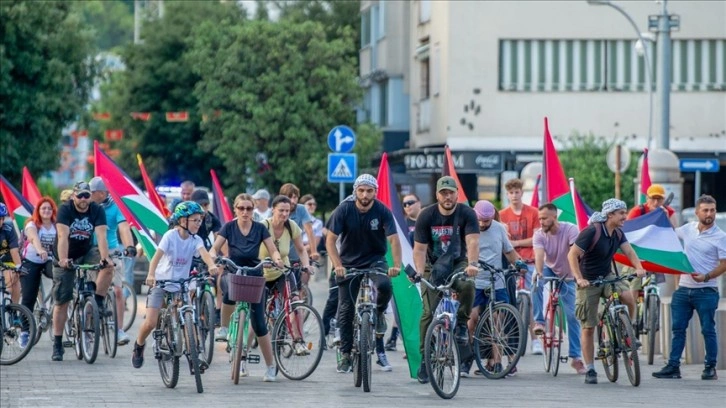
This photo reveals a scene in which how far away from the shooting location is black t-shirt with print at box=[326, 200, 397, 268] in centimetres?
1598

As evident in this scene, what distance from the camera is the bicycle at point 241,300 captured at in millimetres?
15656

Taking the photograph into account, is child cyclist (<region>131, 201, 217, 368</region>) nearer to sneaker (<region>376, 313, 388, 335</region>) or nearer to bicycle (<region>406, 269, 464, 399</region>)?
sneaker (<region>376, 313, 388, 335</region>)

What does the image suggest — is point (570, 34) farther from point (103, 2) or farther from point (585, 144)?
point (103, 2)

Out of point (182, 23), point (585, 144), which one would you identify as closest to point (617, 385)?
point (585, 144)

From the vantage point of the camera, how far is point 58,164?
49.4 metres

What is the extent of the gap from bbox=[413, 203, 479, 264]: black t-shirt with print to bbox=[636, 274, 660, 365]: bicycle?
3.48m

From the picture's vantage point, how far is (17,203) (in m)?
23.2

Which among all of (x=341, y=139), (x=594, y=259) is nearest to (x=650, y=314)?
(x=594, y=259)

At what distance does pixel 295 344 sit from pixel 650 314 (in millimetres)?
4413

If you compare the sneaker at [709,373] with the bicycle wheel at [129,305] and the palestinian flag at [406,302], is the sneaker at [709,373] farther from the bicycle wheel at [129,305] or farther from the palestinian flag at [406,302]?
the bicycle wheel at [129,305]

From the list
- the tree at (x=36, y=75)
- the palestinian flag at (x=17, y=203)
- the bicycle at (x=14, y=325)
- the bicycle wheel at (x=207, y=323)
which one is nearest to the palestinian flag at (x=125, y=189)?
the bicycle wheel at (x=207, y=323)

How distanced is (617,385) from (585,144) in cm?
2994

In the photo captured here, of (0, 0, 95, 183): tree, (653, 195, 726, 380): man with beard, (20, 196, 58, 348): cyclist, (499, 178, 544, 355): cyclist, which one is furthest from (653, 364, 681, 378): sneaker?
(0, 0, 95, 183): tree

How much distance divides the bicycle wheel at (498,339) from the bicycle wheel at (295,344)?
1.53 meters
